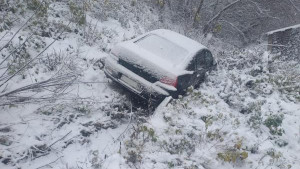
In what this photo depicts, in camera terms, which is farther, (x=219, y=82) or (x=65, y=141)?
(x=219, y=82)

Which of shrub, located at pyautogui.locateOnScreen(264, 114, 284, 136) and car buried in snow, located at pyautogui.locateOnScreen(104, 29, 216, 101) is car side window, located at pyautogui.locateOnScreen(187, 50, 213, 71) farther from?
shrub, located at pyautogui.locateOnScreen(264, 114, 284, 136)

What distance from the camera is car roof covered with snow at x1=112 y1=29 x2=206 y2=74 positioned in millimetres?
6027

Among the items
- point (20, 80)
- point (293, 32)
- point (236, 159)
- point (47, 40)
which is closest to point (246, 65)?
point (293, 32)

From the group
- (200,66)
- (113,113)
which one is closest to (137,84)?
(113,113)

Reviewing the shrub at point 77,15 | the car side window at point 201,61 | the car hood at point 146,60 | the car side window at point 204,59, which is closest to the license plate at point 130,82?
the car hood at point 146,60

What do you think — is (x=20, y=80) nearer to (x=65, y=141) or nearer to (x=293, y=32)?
(x=65, y=141)

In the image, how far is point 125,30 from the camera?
10.7m

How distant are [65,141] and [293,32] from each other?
985 cm

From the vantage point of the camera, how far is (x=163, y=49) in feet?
21.4

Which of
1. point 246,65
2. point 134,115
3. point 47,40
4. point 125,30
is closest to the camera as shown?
point 134,115

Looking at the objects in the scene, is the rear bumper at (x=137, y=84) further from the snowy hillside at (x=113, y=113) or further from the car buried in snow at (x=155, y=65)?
the snowy hillside at (x=113, y=113)

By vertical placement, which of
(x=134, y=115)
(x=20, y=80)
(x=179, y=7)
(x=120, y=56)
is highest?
(x=120, y=56)

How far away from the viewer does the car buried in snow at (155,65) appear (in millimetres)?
5816

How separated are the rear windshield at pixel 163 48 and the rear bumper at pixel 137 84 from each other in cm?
77
